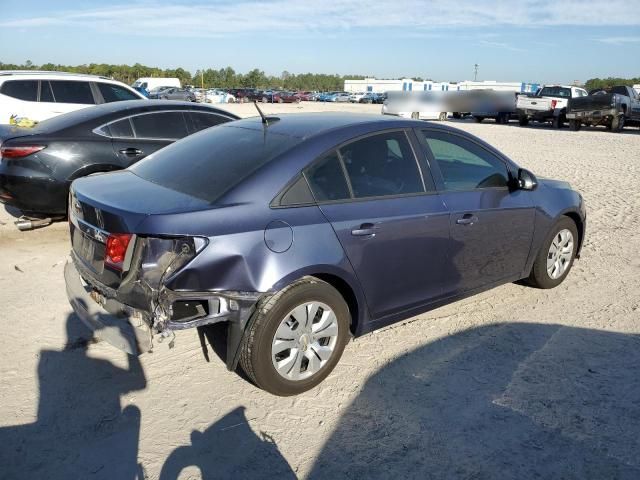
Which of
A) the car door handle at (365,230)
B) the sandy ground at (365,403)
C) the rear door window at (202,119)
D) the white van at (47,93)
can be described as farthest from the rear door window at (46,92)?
the car door handle at (365,230)

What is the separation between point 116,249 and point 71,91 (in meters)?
8.32

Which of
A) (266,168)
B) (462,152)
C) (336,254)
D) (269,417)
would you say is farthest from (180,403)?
(462,152)

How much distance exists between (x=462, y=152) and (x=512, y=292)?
1524 millimetres

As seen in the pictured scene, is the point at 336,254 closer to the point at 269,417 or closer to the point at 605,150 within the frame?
the point at 269,417

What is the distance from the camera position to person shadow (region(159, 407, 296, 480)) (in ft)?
8.72

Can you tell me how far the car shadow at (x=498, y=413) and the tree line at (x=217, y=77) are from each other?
233ft

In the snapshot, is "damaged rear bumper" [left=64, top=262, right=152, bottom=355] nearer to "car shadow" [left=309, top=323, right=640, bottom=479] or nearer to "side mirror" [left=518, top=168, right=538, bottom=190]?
"car shadow" [left=309, top=323, right=640, bottom=479]

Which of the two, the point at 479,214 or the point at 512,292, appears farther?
the point at 512,292

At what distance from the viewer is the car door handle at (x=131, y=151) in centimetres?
609

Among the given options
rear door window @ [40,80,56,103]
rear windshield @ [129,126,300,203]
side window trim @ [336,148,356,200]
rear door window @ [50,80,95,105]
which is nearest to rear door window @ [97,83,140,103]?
rear door window @ [50,80,95,105]

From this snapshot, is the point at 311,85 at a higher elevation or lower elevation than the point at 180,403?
higher

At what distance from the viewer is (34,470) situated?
2.64 metres

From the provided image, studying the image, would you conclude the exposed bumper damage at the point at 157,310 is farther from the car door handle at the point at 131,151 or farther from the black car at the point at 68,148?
the car door handle at the point at 131,151

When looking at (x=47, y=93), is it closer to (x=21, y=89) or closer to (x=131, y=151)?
(x=21, y=89)
